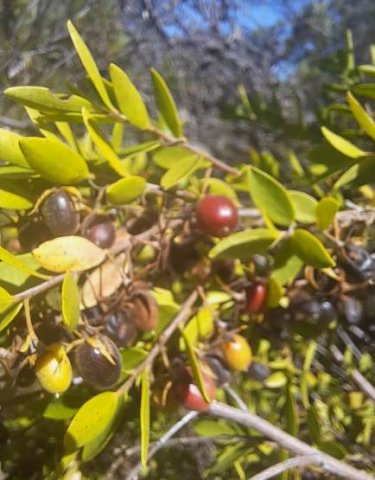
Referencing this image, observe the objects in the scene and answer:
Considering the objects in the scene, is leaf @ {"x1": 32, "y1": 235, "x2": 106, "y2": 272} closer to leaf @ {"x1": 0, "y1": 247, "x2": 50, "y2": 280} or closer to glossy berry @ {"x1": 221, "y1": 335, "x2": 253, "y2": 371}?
leaf @ {"x1": 0, "y1": 247, "x2": 50, "y2": 280}

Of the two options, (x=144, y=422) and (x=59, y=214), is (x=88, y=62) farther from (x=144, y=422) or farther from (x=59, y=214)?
(x=144, y=422)

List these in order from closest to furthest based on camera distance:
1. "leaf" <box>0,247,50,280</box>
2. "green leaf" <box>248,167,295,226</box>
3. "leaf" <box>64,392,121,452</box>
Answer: "leaf" <box>0,247,50,280</box>, "leaf" <box>64,392,121,452</box>, "green leaf" <box>248,167,295,226</box>

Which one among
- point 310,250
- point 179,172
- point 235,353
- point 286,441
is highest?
point 179,172

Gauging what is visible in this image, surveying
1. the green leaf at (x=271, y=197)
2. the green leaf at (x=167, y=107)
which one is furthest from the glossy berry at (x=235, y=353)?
the green leaf at (x=167, y=107)

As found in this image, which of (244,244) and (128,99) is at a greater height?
(128,99)

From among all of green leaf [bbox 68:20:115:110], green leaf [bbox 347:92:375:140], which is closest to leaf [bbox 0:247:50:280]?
green leaf [bbox 68:20:115:110]

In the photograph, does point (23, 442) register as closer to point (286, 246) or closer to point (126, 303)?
point (126, 303)

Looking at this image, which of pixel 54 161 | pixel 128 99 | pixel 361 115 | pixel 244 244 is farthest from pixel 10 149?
pixel 361 115
